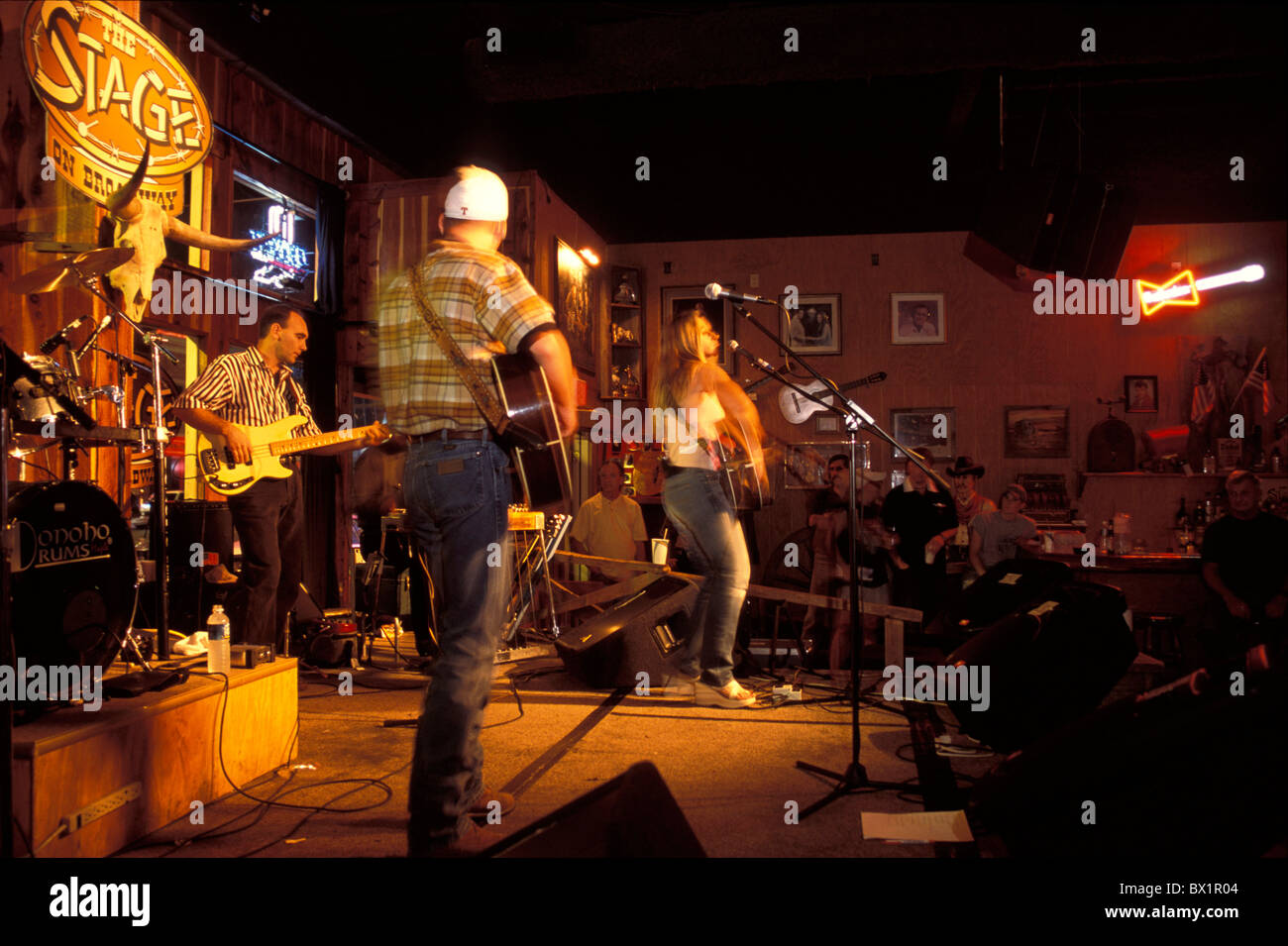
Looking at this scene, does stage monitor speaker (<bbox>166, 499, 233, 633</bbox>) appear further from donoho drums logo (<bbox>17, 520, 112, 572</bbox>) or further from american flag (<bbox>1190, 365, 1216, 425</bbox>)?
american flag (<bbox>1190, 365, 1216, 425</bbox>)

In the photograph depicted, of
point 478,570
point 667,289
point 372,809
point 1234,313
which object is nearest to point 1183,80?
point 1234,313

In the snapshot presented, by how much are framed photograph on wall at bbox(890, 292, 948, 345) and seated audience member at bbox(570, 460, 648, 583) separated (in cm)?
371

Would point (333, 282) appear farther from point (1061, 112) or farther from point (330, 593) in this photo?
point (1061, 112)

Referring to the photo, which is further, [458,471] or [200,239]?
[200,239]

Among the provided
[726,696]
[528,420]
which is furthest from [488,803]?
[726,696]

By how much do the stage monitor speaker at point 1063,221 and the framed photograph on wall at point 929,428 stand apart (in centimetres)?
290

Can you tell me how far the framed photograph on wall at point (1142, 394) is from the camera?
852 cm

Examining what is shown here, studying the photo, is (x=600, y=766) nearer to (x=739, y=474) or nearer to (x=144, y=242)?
(x=739, y=474)

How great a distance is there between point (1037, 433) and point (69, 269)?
8348 mm

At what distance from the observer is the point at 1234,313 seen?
27.8 ft

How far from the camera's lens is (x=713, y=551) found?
419 cm

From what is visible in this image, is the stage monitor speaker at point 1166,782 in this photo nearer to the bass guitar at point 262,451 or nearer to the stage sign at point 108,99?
the bass guitar at point 262,451

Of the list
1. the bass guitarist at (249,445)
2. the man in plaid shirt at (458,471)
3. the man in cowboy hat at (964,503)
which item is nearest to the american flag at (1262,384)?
the man in cowboy hat at (964,503)

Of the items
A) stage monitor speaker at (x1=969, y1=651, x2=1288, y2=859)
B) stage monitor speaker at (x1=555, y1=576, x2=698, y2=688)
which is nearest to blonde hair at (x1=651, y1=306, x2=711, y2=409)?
stage monitor speaker at (x1=555, y1=576, x2=698, y2=688)
